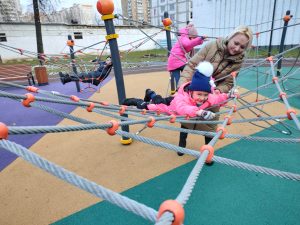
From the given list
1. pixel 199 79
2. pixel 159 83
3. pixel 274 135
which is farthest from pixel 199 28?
pixel 199 79

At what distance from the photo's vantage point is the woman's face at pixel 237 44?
1528mm

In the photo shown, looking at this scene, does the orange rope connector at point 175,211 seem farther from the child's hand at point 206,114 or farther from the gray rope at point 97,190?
the child's hand at point 206,114

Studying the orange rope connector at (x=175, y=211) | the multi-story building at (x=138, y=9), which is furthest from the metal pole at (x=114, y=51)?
the multi-story building at (x=138, y=9)

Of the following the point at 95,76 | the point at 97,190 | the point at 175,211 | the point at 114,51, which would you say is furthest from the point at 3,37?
the point at 175,211

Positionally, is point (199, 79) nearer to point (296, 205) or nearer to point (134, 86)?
point (296, 205)

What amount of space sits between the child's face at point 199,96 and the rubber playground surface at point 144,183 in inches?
21.7

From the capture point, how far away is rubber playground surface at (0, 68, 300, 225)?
132 centimetres

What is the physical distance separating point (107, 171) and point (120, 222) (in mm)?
562

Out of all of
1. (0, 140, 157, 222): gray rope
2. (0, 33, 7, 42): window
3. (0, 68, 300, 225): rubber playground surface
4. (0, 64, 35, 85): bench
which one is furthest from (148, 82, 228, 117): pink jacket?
(0, 33, 7, 42): window

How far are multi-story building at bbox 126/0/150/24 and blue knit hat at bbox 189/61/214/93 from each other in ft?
128

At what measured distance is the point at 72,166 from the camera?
6.26 ft

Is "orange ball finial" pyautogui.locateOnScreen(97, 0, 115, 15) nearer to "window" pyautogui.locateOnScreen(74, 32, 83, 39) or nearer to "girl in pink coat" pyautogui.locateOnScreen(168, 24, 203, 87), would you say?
"girl in pink coat" pyautogui.locateOnScreen(168, 24, 203, 87)

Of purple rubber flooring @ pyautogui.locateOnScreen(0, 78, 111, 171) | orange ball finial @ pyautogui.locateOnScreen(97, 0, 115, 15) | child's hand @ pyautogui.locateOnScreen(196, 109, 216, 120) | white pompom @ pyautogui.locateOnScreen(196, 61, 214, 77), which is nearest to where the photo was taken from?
child's hand @ pyautogui.locateOnScreen(196, 109, 216, 120)

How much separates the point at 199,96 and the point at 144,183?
718 millimetres
